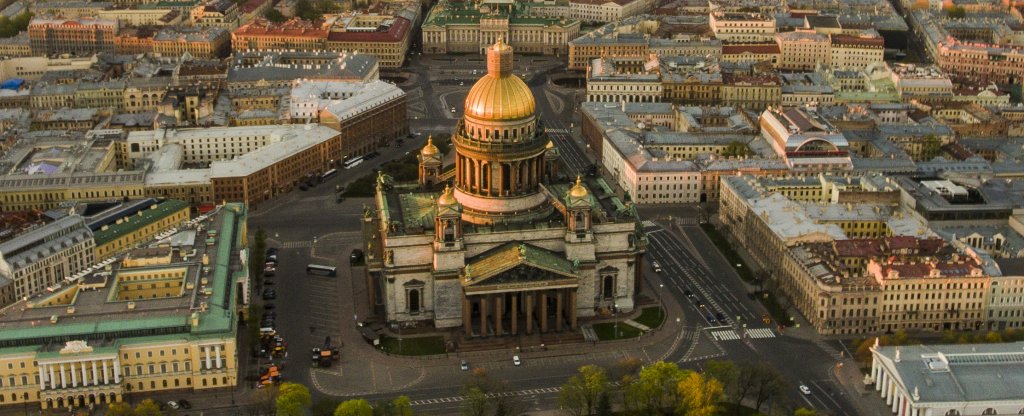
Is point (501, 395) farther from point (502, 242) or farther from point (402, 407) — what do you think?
point (502, 242)

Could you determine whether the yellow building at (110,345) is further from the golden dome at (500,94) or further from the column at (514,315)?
the golden dome at (500,94)

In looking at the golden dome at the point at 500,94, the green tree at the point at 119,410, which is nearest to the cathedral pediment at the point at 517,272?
the golden dome at the point at 500,94

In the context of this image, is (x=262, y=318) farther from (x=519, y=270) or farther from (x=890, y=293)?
(x=890, y=293)

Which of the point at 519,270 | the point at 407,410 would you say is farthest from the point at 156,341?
the point at 519,270

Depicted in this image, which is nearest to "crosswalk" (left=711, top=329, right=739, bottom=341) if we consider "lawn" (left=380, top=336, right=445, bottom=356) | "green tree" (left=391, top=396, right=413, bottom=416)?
"lawn" (left=380, top=336, right=445, bottom=356)

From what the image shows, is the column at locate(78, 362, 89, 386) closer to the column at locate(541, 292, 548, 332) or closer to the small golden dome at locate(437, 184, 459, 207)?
the small golden dome at locate(437, 184, 459, 207)
